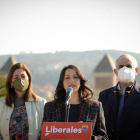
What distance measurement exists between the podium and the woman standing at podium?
0.43 m

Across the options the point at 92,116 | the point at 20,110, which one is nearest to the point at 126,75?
the point at 92,116

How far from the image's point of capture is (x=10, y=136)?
4887mm

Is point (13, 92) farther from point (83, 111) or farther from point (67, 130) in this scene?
point (67, 130)

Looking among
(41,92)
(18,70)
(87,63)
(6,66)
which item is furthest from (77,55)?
(18,70)

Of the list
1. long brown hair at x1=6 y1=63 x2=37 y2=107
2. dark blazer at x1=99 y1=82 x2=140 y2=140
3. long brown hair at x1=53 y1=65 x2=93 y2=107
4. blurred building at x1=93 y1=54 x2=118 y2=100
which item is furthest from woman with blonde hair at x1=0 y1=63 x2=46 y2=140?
blurred building at x1=93 y1=54 x2=118 y2=100

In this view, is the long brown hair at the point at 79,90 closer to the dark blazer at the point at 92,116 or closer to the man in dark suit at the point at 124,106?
the dark blazer at the point at 92,116

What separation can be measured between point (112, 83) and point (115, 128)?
233 feet

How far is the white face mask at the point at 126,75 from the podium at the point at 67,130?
1474mm

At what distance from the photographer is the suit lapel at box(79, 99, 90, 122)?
413 cm

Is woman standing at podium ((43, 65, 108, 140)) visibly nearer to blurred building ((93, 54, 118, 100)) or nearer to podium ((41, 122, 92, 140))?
podium ((41, 122, 92, 140))

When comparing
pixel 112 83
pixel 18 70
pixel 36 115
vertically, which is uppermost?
pixel 112 83

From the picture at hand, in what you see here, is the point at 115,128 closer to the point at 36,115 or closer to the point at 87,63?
the point at 36,115

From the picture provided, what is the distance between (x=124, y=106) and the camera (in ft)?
15.9

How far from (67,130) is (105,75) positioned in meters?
74.9
